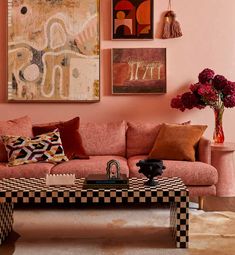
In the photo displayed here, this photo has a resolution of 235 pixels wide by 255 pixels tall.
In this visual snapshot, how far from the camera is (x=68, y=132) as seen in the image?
445cm

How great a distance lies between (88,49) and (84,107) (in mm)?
662

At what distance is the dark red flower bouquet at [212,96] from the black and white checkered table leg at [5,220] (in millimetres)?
2234

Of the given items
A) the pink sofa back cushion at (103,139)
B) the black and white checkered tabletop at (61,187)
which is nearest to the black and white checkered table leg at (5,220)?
the black and white checkered tabletop at (61,187)

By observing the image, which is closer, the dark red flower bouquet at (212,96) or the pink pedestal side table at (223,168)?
the pink pedestal side table at (223,168)

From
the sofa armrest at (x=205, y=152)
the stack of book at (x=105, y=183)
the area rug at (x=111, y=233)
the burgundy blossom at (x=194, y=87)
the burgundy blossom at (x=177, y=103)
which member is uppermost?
the burgundy blossom at (x=194, y=87)

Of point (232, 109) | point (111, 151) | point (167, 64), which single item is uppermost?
point (167, 64)

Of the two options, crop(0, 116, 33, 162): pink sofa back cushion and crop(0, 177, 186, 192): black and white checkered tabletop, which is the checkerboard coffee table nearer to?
crop(0, 177, 186, 192): black and white checkered tabletop

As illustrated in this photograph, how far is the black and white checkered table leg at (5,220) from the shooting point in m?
3.02

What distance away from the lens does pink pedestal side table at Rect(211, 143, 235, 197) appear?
14.3 feet

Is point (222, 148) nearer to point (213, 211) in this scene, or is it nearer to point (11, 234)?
point (213, 211)

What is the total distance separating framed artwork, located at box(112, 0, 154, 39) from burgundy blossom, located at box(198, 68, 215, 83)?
2.46 feet

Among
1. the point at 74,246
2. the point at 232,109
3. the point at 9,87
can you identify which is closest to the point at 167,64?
the point at 232,109

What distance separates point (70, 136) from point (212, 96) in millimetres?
1504

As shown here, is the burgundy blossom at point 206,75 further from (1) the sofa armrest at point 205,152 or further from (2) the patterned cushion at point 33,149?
(2) the patterned cushion at point 33,149
